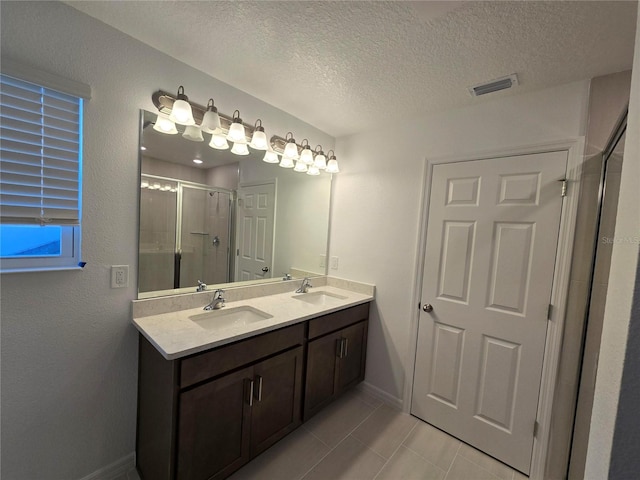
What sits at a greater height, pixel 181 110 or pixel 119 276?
pixel 181 110

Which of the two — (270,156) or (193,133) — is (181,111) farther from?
(270,156)

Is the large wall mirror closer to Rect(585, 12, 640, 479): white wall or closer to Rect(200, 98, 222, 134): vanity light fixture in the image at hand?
Rect(200, 98, 222, 134): vanity light fixture

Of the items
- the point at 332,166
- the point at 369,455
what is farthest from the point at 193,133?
the point at 369,455

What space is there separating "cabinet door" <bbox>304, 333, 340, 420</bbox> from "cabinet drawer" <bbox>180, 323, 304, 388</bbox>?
210 mm

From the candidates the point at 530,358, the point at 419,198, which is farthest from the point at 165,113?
the point at 530,358

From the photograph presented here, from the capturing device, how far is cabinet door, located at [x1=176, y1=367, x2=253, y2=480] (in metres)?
1.18

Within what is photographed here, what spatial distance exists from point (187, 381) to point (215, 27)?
1661mm

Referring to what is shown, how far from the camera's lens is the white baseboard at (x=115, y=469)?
137cm

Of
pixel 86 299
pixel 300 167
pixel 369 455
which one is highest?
pixel 300 167

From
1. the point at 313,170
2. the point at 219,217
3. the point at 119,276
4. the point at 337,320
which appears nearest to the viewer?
the point at 119,276

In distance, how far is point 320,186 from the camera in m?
2.53

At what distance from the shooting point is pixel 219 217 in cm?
187

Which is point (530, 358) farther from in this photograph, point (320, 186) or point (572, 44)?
point (320, 186)

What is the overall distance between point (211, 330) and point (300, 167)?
1.47m
